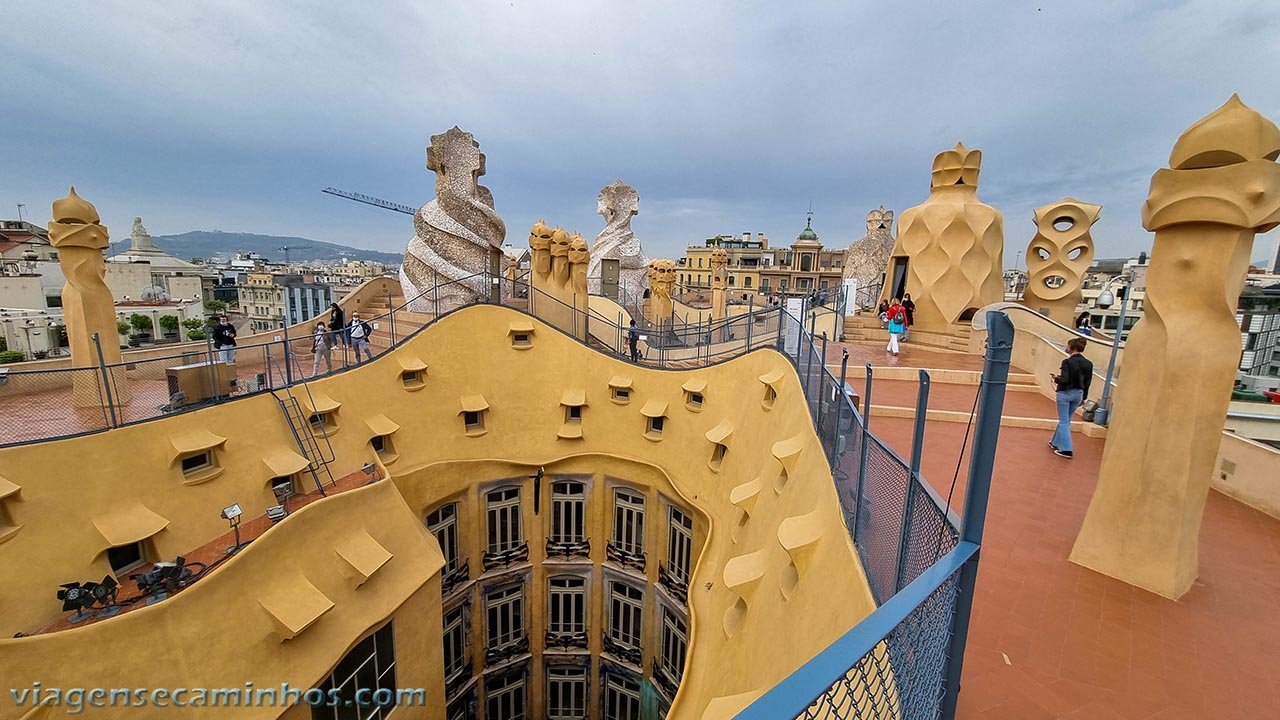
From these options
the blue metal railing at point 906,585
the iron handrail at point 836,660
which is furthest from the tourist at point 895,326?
the iron handrail at point 836,660

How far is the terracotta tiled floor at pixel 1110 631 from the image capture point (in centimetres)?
347

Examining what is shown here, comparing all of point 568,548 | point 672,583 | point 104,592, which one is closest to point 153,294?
point 568,548

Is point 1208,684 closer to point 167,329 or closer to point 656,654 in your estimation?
point 656,654

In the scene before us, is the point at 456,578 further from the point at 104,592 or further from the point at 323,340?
the point at 104,592

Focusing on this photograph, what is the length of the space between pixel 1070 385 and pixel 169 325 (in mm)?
40351

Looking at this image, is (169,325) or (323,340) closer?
(323,340)

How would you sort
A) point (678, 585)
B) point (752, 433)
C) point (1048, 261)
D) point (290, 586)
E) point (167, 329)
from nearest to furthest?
point (290, 586)
point (752, 433)
point (678, 585)
point (1048, 261)
point (167, 329)

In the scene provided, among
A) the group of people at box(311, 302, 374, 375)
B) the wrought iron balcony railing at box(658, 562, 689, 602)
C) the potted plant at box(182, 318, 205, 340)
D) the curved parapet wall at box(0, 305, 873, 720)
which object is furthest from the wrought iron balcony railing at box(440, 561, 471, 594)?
the potted plant at box(182, 318, 205, 340)

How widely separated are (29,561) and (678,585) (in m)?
11.9

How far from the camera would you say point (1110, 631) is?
4211mm

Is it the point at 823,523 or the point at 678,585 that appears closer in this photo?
the point at 823,523

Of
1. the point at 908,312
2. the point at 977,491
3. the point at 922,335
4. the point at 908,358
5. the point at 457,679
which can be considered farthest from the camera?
the point at 922,335

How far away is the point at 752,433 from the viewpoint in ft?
33.2

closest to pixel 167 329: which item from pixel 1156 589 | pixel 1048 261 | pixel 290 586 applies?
pixel 290 586
